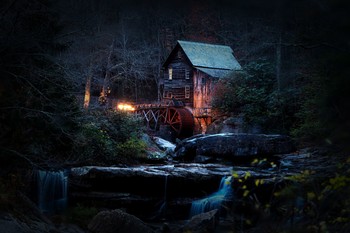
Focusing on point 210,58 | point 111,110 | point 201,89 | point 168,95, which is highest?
point 210,58

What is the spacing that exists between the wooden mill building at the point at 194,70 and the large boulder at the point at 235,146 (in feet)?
40.9

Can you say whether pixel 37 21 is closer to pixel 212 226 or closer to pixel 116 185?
pixel 116 185

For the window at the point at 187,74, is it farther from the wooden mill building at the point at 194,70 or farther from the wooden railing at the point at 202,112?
the wooden railing at the point at 202,112

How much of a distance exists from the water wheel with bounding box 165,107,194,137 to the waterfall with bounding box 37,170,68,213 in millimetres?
18643

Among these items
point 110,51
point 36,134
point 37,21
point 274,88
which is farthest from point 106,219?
point 110,51

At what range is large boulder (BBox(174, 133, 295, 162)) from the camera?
17156 mm

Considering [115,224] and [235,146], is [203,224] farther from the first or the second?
[235,146]

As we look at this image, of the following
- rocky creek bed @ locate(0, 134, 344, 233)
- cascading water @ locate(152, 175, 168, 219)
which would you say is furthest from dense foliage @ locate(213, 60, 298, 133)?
cascading water @ locate(152, 175, 168, 219)

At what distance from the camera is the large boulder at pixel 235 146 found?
17.2 meters

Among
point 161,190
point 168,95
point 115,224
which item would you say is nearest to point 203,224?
point 115,224

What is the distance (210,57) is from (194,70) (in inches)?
82.6

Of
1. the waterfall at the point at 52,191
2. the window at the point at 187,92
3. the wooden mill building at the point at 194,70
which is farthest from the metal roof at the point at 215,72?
the waterfall at the point at 52,191

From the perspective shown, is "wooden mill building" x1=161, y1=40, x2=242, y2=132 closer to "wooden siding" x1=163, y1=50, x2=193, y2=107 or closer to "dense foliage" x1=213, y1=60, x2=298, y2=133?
"wooden siding" x1=163, y1=50, x2=193, y2=107

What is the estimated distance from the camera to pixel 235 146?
17906mm
